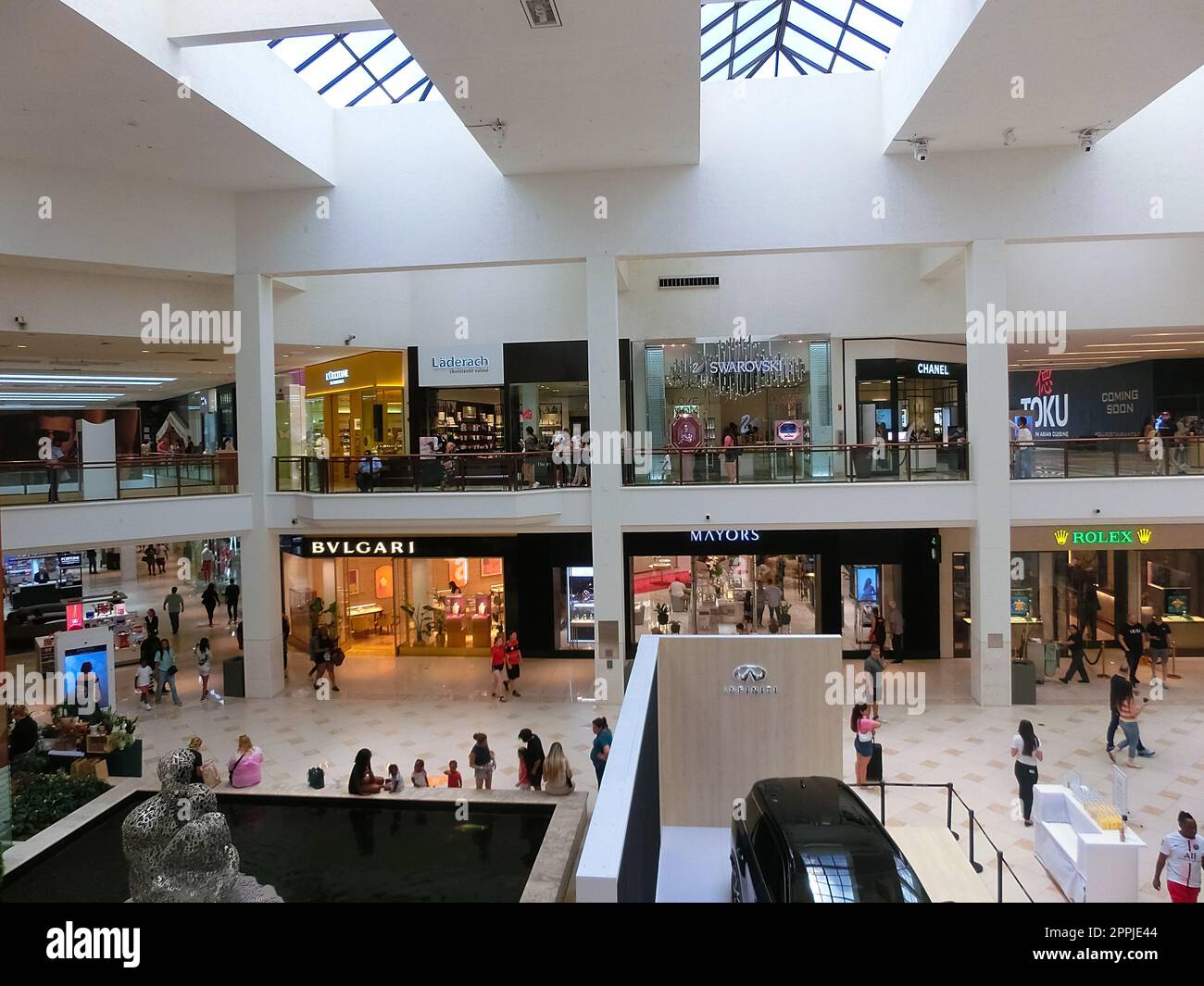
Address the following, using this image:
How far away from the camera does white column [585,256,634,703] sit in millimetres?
14070

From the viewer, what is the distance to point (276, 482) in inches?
589

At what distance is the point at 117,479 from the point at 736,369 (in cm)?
1337

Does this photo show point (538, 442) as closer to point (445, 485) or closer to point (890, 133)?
point (445, 485)

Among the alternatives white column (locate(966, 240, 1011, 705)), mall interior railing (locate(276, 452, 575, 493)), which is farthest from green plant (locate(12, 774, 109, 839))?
white column (locate(966, 240, 1011, 705))

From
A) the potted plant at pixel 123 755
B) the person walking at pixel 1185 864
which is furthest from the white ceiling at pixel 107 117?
the person walking at pixel 1185 864

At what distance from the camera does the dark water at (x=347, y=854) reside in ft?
23.9

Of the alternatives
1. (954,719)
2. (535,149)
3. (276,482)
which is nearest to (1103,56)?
(535,149)

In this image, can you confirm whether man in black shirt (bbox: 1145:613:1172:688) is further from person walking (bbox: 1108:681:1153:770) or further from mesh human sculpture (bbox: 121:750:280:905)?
mesh human sculpture (bbox: 121:750:280:905)

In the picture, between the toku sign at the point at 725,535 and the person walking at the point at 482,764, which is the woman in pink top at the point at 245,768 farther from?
the toku sign at the point at 725,535

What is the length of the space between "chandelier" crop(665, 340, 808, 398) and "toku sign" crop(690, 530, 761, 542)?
160 inches

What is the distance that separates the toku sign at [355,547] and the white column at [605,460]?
4.63 metres

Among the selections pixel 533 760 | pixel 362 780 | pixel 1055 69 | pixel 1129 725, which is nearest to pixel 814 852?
pixel 533 760
